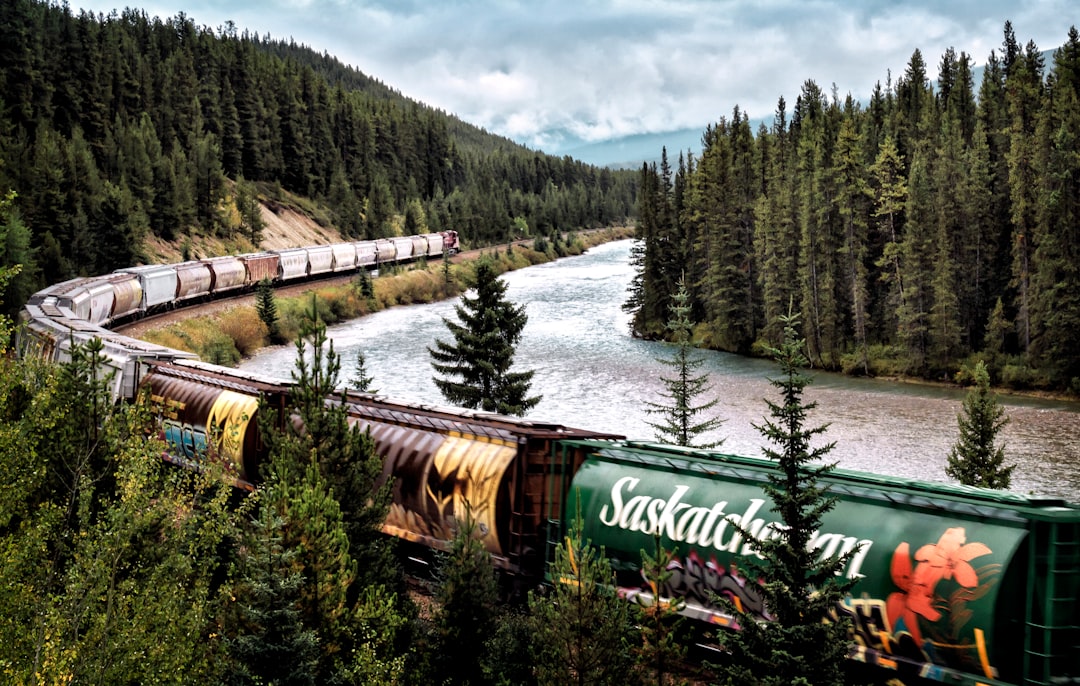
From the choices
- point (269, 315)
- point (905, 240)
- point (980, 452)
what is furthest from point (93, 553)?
point (905, 240)

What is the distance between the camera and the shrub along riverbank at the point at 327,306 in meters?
54.3

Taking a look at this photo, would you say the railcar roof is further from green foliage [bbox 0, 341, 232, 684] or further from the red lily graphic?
green foliage [bbox 0, 341, 232, 684]

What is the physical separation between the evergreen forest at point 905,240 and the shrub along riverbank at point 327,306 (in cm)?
2145

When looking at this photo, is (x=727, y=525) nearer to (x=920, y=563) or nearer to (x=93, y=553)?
(x=920, y=563)

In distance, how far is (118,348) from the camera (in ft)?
97.2

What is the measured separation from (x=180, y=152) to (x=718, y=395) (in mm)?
78417

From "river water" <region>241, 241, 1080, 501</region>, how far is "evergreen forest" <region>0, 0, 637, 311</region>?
23654 mm

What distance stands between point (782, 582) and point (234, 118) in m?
129

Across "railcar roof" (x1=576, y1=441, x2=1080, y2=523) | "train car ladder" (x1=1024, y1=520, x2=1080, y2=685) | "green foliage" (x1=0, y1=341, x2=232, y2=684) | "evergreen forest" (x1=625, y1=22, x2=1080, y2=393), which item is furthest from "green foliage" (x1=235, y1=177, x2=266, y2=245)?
"train car ladder" (x1=1024, y1=520, x2=1080, y2=685)

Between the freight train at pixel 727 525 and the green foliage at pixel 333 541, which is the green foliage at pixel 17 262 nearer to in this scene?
the freight train at pixel 727 525

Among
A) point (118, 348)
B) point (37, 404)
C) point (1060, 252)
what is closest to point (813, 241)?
point (1060, 252)

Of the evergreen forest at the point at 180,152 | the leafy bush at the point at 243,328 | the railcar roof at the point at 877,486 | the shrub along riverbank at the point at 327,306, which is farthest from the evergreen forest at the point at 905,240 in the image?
the evergreen forest at the point at 180,152

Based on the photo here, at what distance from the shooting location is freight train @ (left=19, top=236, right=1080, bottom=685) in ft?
37.2

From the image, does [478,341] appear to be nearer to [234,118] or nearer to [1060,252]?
[1060,252]
